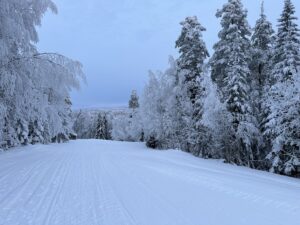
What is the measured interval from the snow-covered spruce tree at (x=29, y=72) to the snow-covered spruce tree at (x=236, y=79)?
12.3 metres

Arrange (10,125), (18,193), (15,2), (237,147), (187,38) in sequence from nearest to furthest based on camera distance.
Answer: (18,193)
(15,2)
(10,125)
(237,147)
(187,38)

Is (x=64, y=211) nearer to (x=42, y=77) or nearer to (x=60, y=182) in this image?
(x=60, y=182)

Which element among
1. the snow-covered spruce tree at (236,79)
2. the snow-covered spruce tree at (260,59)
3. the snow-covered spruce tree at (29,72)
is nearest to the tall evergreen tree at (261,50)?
the snow-covered spruce tree at (260,59)

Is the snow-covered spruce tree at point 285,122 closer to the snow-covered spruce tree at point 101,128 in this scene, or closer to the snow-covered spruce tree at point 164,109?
the snow-covered spruce tree at point 164,109

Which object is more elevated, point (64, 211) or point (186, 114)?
point (186, 114)

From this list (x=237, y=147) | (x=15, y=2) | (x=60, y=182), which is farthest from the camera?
(x=237, y=147)

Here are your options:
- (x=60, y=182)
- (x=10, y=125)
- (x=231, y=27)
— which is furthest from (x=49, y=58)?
(x=231, y=27)

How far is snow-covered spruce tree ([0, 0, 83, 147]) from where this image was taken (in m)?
10.4

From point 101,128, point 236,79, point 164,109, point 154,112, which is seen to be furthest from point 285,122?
point 101,128

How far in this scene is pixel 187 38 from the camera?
27.9m

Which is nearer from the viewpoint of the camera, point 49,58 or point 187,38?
point 49,58

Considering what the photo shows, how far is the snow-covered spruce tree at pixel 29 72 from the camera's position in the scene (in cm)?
1045

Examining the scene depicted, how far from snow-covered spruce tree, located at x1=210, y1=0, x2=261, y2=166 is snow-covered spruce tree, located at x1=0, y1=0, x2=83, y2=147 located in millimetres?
12263

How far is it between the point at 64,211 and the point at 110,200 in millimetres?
1186
